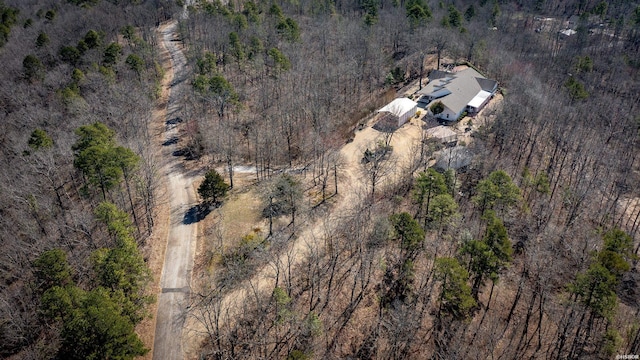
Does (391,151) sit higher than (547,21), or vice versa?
(547,21)

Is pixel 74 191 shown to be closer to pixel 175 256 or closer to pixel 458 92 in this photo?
pixel 175 256

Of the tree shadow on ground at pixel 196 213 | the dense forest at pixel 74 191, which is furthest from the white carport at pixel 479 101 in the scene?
the dense forest at pixel 74 191

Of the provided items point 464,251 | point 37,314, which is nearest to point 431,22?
point 464,251

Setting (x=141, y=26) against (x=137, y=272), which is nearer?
(x=137, y=272)

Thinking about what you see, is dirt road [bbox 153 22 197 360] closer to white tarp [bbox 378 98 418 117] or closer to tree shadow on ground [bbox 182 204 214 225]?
tree shadow on ground [bbox 182 204 214 225]

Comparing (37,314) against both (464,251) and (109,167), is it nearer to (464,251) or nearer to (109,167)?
→ (109,167)

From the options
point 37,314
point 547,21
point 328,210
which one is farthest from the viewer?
point 547,21

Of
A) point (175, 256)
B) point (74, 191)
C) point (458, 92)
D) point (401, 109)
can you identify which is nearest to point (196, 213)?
point (175, 256)

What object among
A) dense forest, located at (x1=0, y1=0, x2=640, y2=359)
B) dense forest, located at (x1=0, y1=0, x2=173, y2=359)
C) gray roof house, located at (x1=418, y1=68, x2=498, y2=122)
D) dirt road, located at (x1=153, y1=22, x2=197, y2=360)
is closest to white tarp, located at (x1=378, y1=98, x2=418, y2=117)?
gray roof house, located at (x1=418, y1=68, x2=498, y2=122)
